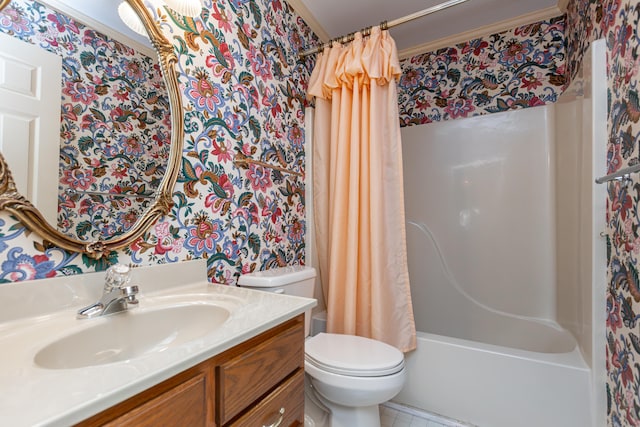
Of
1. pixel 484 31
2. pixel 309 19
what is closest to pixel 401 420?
pixel 309 19

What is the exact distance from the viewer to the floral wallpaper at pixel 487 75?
1946 mm

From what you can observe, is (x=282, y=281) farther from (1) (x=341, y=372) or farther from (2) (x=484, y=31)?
(2) (x=484, y=31)

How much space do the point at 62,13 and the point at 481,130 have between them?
227cm

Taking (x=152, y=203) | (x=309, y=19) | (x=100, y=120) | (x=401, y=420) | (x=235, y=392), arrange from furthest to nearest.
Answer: (x=309, y=19) → (x=401, y=420) → (x=152, y=203) → (x=100, y=120) → (x=235, y=392)

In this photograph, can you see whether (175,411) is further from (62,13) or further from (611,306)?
(611,306)

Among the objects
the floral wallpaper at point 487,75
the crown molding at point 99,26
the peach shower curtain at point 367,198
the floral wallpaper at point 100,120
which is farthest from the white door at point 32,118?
the floral wallpaper at point 487,75

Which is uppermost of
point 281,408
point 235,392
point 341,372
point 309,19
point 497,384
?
point 309,19

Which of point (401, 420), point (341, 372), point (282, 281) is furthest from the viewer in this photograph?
point (401, 420)

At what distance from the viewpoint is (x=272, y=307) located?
84 cm

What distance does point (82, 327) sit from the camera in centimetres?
69

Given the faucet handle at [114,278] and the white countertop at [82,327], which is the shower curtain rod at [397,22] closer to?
the white countertop at [82,327]

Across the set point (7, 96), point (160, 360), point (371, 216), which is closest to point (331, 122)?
point (371, 216)

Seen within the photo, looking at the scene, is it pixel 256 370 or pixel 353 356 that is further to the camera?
pixel 353 356

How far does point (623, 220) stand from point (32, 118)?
73.2 inches
